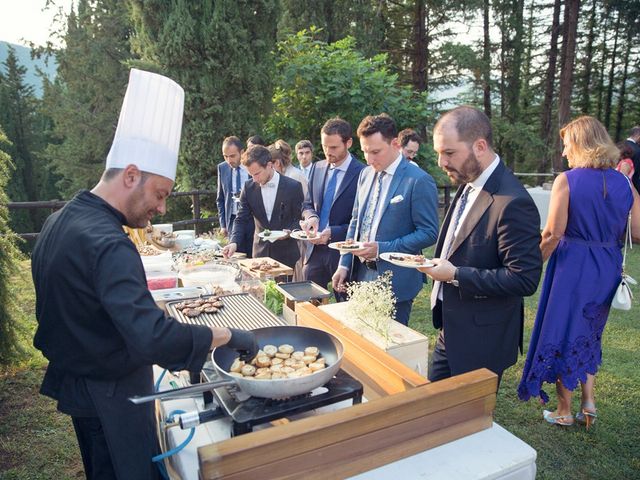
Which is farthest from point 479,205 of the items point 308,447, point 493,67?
point 493,67

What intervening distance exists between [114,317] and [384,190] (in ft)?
6.94

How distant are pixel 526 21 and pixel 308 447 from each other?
2428 cm

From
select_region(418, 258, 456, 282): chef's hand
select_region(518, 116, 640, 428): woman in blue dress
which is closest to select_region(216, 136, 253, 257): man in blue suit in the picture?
select_region(518, 116, 640, 428): woman in blue dress

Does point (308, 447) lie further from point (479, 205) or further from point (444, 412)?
point (479, 205)

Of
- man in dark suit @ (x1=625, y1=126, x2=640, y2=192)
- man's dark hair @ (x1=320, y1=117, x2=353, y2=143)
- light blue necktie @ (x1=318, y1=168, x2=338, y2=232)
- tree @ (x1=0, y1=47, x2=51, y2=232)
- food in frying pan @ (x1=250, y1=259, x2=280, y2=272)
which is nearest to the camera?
food in frying pan @ (x1=250, y1=259, x2=280, y2=272)

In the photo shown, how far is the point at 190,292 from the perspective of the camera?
2.65 metres

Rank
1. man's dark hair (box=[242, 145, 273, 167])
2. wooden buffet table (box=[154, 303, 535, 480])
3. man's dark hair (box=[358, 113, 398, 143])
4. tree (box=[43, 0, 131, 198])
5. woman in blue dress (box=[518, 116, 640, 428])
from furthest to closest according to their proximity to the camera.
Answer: tree (box=[43, 0, 131, 198]) → man's dark hair (box=[242, 145, 273, 167]) → man's dark hair (box=[358, 113, 398, 143]) → woman in blue dress (box=[518, 116, 640, 428]) → wooden buffet table (box=[154, 303, 535, 480])

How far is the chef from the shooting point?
129cm

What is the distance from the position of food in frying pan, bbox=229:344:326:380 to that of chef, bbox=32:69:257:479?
0.06 m

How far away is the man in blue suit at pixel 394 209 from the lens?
2881 millimetres

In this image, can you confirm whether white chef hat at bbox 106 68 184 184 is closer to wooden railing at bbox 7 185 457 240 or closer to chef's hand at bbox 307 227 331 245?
chef's hand at bbox 307 227 331 245

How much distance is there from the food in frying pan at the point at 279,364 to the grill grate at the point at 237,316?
322mm

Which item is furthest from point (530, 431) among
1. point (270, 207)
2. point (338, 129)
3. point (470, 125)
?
point (270, 207)

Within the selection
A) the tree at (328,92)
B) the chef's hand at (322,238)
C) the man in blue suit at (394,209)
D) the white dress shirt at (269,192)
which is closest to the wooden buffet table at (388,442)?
the man in blue suit at (394,209)
